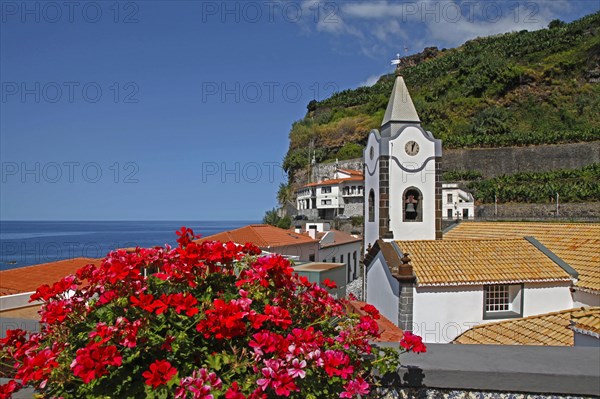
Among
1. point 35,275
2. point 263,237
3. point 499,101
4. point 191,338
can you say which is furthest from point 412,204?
point 499,101

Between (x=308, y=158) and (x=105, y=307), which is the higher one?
(x=308, y=158)

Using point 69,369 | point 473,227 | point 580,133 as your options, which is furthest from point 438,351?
point 580,133

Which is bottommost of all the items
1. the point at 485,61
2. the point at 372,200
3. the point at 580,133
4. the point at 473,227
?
the point at 473,227

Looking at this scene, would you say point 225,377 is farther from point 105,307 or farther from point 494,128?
point 494,128

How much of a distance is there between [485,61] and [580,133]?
23.9 m

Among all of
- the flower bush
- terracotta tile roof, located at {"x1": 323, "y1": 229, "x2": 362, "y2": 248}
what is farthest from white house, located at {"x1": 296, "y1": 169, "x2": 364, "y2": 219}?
the flower bush

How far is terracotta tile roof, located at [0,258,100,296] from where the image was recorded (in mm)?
14653

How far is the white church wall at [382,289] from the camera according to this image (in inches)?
542

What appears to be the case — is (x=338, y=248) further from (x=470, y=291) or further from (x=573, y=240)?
(x=470, y=291)

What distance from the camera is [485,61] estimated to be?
61719 millimetres

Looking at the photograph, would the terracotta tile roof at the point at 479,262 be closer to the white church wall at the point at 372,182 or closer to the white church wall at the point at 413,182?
the white church wall at the point at 413,182

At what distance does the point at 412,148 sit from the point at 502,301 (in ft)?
21.5

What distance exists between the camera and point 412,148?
56.7 ft

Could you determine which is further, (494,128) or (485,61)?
(485,61)
